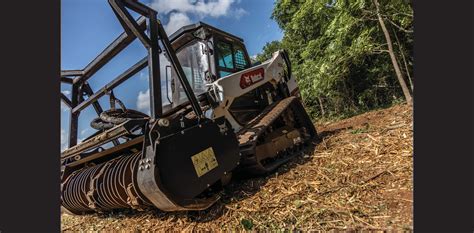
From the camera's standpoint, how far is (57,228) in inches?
52.6

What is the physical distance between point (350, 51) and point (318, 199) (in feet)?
22.3

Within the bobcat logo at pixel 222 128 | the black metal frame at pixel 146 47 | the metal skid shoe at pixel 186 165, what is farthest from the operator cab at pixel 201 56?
the metal skid shoe at pixel 186 165

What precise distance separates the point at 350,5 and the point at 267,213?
6602mm

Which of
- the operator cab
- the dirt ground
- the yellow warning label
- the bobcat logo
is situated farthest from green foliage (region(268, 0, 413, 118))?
the yellow warning label

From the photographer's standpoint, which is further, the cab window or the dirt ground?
the cab window

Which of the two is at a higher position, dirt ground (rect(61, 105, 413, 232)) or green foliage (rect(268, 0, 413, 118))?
green foliage (rect(268, 0, 413, 118))

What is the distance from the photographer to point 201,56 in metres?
4.21

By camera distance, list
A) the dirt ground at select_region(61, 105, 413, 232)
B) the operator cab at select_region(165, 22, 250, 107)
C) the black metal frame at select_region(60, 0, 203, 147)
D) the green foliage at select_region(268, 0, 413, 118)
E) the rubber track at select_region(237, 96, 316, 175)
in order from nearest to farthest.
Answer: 1. the dirt ground at select_region(61, 105, 413, 232)
2. the black metal frame at select_region(60, 0, 203, 147)
3. the rubber track at select_region(237, 96, 316, 175)
4. the operator cab at select_region(165, 22, 250, 107)
5. the green foliage at select_region(268, 0, 413, 118)

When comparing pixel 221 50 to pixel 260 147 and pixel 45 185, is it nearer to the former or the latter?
pixel 260 147

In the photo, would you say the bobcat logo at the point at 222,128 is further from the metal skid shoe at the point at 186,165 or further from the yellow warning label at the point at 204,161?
the yellow warning label at the point at 204,161

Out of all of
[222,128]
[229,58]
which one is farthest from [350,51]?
[222,128]

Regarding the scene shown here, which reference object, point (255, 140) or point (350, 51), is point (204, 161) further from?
point (350, 51)

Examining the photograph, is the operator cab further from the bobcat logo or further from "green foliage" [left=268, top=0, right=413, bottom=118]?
"green foliage" [left=268, top=0, right=413, bottom=118]

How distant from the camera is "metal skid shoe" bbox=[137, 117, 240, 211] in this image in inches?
94.2
